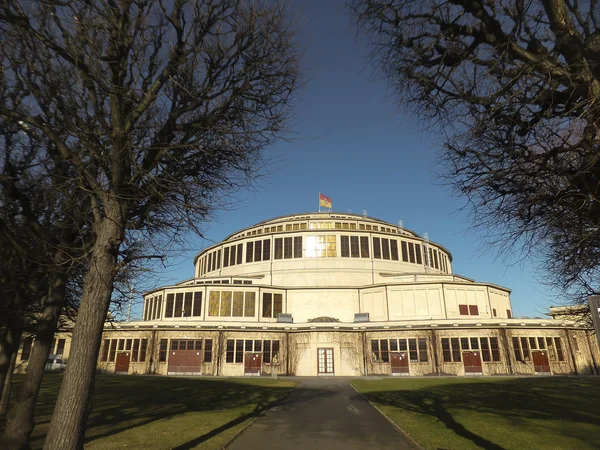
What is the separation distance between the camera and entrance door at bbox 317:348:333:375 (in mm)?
38219

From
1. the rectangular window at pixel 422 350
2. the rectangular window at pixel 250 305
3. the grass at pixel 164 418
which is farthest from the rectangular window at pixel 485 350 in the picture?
the grass at pixel 164 418

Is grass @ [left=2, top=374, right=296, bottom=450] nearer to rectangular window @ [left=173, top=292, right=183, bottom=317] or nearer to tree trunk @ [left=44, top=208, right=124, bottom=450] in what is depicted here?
tree trunk @ [left=44, top=208, right=124, bottom=450]

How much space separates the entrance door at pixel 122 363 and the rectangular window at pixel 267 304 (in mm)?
15679

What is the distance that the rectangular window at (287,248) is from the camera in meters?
52.1

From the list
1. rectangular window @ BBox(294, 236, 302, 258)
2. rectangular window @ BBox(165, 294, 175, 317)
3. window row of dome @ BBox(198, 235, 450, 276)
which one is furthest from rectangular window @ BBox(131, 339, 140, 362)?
rectangular window @ BBox(294, 236, 302, 258)

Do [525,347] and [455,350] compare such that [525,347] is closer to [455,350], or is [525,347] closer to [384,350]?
[455,350]

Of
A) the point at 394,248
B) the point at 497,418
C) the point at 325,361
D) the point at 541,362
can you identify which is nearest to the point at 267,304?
the point at 325,361

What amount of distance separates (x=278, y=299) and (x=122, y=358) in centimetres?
1844

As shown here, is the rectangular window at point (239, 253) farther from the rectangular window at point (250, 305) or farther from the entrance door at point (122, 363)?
the entrance door at point (122, 363)

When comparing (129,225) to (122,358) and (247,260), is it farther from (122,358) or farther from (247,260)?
(247,260)

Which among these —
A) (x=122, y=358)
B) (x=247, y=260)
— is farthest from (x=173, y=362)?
(x=247, y=260)

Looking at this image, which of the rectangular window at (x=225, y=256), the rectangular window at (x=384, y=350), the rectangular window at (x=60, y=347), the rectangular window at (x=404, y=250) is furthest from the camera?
the rectangular window at (x=225, y=256)

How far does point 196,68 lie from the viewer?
7.85 m

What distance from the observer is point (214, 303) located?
44469 millimetres
